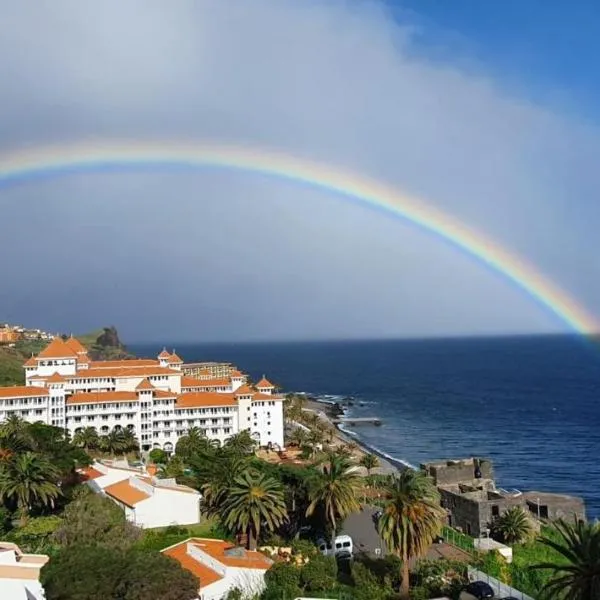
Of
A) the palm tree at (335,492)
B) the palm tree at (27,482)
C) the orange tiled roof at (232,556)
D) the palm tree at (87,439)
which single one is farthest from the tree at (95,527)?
the palm tree at (87,439)

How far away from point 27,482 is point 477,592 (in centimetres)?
2767

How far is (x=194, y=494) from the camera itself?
148 feet

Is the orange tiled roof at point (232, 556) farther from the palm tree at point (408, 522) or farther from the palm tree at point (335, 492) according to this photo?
the palm tree at point (408, 522)

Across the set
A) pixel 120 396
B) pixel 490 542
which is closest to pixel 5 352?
pixel 120 396

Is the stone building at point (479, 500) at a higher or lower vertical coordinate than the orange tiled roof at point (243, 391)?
lower

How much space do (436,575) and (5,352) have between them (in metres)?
123

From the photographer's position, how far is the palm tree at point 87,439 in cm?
6950

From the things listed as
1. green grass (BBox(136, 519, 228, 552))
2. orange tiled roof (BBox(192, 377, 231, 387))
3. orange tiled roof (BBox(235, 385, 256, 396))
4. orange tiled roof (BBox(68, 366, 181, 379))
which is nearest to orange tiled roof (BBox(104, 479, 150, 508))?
green grass (BBox(136, 519, 228, 552))

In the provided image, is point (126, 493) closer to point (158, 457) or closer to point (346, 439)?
point (158, 457)

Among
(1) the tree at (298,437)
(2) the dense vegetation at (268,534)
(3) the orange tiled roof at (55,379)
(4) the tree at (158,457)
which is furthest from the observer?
(1) the tree at (298,437)

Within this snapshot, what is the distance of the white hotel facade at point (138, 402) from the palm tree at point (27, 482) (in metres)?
26.3

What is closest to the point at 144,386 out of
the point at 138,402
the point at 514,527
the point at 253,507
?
the point at 138,402

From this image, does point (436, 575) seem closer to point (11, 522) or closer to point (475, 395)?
point (11, 522)

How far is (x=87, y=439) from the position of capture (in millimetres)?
69812
